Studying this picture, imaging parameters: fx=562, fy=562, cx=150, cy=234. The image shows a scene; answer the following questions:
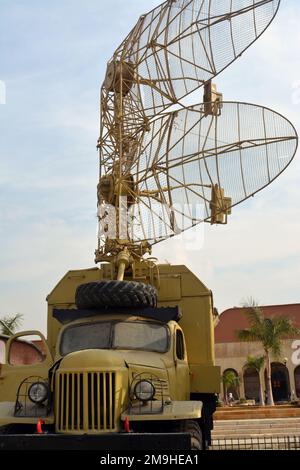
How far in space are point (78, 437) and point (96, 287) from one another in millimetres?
3192

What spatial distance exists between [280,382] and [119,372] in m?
41.7

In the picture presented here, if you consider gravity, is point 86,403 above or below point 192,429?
above

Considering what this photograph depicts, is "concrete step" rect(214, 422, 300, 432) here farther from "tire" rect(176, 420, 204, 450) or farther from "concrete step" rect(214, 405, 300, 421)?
"tire" rect(176, 420, 204, 450)

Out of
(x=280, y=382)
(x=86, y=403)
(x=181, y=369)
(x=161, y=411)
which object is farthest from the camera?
(x=280, y=382)

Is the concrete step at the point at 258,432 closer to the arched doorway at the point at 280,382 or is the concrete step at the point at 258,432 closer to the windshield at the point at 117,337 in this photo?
the windshield at the point at 117,337

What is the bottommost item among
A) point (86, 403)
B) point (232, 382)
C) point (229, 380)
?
point (86, 403)

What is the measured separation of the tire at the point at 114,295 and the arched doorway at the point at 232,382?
3504cm

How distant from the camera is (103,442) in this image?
6.27 metres

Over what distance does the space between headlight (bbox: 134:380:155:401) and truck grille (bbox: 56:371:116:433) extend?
0.36 metres

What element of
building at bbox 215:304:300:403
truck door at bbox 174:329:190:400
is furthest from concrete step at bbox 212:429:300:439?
building at bbox 215:304:300:403

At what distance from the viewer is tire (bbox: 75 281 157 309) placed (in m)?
9.06

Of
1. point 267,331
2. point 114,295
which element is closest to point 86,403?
point 114,295

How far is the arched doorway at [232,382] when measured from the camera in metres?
42.8

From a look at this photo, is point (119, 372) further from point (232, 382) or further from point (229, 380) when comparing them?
point (232, 382)
